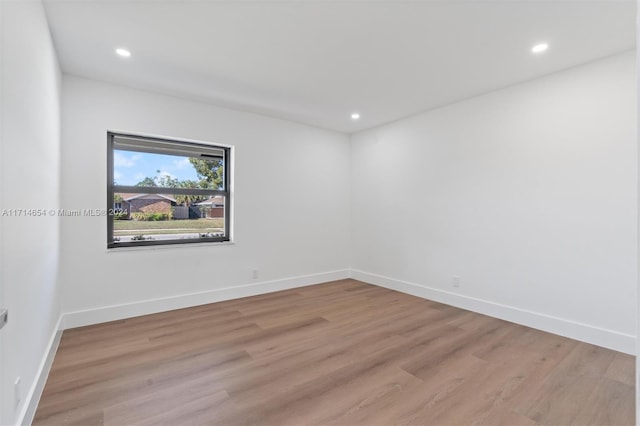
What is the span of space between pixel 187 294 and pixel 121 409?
1936mm

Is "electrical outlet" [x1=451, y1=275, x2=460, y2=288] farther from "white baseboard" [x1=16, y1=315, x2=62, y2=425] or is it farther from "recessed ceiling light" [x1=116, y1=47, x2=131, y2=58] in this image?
"recessed ceiling light" [x1=116, y1=47, x2=131, y2=58]

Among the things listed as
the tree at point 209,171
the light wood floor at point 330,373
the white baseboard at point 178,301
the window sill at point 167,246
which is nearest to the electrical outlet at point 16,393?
the light wood floor at point 330,373

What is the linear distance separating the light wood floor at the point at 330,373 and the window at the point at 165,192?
3.38 feet

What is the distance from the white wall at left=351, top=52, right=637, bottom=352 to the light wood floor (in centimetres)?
37

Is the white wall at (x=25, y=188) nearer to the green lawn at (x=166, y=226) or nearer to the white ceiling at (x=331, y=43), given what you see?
the white ceiling at (x=331, y=43)

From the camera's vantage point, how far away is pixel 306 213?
481cm

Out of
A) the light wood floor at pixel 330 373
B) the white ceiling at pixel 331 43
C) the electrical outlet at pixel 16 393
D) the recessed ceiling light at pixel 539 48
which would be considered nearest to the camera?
the electrical outlet at pixel 16 393

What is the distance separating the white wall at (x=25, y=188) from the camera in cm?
133

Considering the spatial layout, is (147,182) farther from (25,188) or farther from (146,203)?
(25,188)

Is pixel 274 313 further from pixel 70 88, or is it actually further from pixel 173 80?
pixel 70 88

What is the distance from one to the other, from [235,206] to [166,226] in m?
0.88

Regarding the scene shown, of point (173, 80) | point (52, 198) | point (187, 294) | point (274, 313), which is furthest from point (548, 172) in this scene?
point (52, 198)

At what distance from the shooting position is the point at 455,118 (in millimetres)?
3781

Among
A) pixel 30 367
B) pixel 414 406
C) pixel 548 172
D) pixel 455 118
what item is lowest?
pixel 414 406
